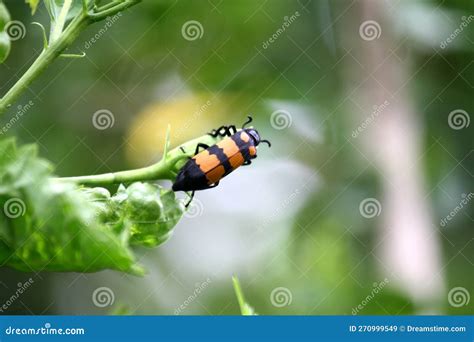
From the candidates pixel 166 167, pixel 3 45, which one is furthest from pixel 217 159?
pixel 3 45

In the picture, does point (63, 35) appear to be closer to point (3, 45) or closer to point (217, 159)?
point (3, 45)

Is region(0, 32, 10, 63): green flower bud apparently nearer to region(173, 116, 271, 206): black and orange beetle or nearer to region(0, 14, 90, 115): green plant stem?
region(0, 14, 90, 115): green plant stem

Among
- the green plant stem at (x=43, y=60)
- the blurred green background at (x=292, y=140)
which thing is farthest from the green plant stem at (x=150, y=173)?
the blurred green background at (x=292, y=140)

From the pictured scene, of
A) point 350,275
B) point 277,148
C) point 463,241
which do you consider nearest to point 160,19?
point 277,148

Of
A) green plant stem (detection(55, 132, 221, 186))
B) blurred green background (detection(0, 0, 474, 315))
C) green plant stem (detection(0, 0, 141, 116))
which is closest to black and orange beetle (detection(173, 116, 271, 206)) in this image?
green plant stem (detection(55, 132, 221, 186))

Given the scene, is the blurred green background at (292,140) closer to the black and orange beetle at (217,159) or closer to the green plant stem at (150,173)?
the black and orange beetle at (217,159)

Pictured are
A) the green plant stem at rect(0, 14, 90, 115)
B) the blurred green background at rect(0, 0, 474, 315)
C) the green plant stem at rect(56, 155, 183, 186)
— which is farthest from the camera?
the blurred green background at rect(0, 0, 474, 315)
